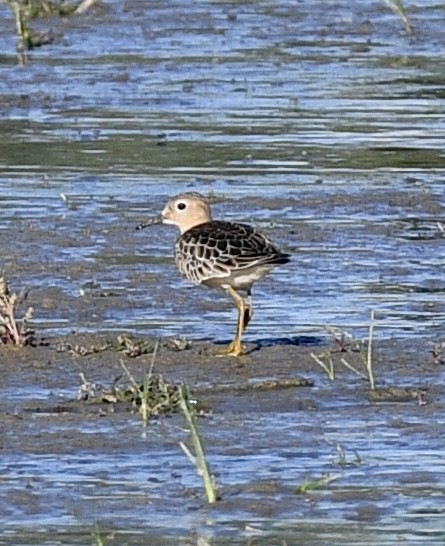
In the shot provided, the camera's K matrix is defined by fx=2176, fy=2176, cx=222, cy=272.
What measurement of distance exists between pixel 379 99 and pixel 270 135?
213 centimetres

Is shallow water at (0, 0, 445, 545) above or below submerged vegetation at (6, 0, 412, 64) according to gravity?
above

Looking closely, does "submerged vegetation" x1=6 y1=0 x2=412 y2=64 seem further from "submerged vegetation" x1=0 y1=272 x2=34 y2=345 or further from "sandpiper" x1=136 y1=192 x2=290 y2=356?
"submerged vegetation" x1=0 y1=272 x2=34 y2=345

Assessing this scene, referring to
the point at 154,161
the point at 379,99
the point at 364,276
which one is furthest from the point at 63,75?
the point at 364,276

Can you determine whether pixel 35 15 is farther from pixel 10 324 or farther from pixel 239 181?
pixel 10 324

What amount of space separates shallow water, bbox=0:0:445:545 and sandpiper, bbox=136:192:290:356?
429 mm

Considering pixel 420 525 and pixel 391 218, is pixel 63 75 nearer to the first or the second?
pixel 391 218

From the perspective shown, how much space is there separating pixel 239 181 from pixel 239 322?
4.67 m

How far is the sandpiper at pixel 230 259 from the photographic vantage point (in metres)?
9.41

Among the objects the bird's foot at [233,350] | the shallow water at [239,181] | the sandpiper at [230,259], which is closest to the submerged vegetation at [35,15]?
the shallow water at [239,181]

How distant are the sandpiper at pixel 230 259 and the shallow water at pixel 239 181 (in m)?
0.43

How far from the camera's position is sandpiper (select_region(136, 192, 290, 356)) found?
941 centimetres

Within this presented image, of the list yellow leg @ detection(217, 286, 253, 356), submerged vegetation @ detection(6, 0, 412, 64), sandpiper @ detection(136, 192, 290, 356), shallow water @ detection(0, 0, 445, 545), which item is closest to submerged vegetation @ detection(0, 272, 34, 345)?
shallow water @ detection(0, 0, 445, 545)

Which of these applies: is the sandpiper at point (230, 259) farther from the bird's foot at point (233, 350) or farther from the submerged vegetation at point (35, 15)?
the submerged vegetation at point (35, 15)

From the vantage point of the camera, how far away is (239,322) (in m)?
9.58
